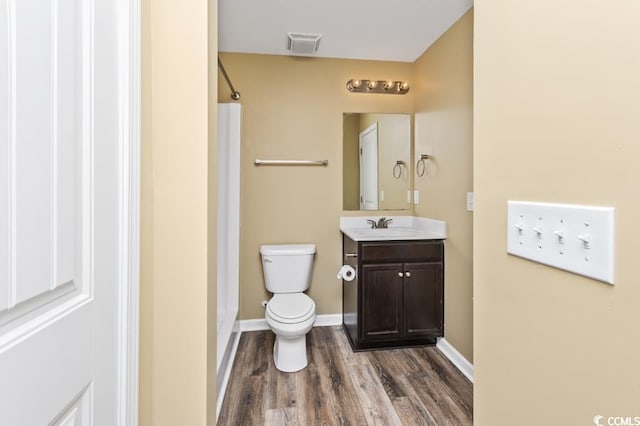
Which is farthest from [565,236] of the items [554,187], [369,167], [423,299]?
[369,167]

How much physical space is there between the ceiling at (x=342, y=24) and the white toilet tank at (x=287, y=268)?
167 centimetres

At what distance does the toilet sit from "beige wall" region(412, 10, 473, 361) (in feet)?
3.37

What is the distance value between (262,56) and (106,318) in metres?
2.51

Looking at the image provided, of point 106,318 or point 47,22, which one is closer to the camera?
point 47,22

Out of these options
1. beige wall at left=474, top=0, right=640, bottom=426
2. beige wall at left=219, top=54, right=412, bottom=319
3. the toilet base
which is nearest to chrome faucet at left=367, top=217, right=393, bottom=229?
beige wall at left=219, top=54, right=412, bottom=319

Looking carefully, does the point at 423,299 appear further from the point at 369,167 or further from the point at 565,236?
the point at 565,236

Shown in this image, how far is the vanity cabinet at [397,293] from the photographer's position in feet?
7.49

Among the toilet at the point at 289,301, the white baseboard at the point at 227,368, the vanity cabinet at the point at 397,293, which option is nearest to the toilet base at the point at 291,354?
the toilet at the point at 289,301

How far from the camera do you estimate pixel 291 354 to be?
2.10 meters

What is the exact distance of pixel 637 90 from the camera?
1.50 ft

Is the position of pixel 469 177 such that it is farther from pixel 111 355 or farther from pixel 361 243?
pixel 111 355

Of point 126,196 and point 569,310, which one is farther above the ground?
point 126,196

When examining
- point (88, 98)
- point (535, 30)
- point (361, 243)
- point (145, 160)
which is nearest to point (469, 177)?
point (361, 243)

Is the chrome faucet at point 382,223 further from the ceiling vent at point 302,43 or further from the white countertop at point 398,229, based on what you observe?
the ceiling vent at point 302,43
